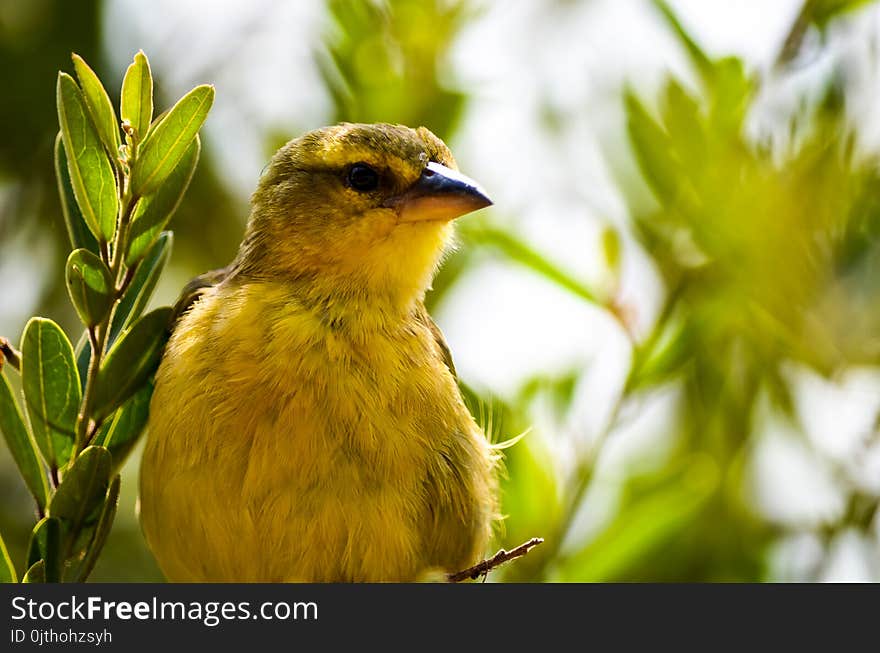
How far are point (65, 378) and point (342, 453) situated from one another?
96cm

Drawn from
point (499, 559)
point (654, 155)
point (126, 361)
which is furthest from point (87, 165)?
point (654, 155)

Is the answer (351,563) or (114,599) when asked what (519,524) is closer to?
(351,563)

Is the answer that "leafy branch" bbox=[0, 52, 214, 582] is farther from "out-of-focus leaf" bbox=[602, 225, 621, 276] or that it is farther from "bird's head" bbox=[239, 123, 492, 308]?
"out-of-focus leaf" bbox=[602, 225, 621, 276]

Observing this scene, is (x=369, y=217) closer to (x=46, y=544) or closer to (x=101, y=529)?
(x=101, y=529)

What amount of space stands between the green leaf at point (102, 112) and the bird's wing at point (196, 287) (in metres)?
1.36

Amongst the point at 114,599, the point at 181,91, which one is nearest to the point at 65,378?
the point at 114,599

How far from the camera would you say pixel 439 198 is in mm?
3654

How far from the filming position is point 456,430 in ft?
12.3

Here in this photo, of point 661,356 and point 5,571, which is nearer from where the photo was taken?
point 5,571

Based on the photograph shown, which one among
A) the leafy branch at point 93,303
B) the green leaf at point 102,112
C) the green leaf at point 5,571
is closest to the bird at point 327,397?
the leafy branch at point 93,303

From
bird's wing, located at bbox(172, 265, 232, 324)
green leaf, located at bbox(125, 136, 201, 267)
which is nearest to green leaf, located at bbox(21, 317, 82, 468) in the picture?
green leaf, located at bbox(125, 136, 201, 267)

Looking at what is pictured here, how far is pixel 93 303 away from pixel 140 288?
28 centimetres

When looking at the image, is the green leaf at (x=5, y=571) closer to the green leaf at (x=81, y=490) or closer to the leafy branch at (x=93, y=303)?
the leafy branch at (x=93, y=303)

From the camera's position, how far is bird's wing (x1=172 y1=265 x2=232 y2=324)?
12.7 feet
